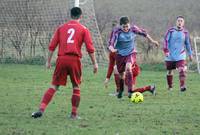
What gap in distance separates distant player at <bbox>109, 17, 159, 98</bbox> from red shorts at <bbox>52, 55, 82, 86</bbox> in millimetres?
2685

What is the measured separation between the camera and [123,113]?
9922 millimetres

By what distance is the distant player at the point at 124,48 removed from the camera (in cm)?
1200

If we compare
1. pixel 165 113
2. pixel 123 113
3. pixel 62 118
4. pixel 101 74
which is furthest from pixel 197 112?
pixel 101 74

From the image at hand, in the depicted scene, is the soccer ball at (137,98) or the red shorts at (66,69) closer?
the red shorts at (66,69)

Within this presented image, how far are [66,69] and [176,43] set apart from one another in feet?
18.1

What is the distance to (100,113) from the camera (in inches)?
388

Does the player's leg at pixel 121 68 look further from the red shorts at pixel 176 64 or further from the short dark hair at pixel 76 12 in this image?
the short dark hair at pixel 76 12

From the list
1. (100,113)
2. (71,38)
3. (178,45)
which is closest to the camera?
(71,38)

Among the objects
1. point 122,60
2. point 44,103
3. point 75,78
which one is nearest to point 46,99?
point 44,103

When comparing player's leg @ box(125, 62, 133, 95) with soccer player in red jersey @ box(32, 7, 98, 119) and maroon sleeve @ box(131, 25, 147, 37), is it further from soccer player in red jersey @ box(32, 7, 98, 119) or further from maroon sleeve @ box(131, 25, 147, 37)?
soccer player in red jersey @ box(32, 7, 98, 119)

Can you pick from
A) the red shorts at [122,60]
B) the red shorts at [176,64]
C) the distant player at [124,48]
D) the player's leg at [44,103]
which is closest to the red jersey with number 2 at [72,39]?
the player's leg at [44,103]

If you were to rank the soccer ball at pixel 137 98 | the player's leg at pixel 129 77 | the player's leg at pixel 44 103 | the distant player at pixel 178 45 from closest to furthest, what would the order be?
1. the player's leg at pixel 44 103
2. the soccer ball at pixel 137 98
3. the player's leg at pixel 129 77
4. the distant player at pixel 178 45

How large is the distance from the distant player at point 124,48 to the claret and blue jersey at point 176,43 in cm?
190

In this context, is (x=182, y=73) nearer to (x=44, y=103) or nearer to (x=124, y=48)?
A: (x=124, y=48)
